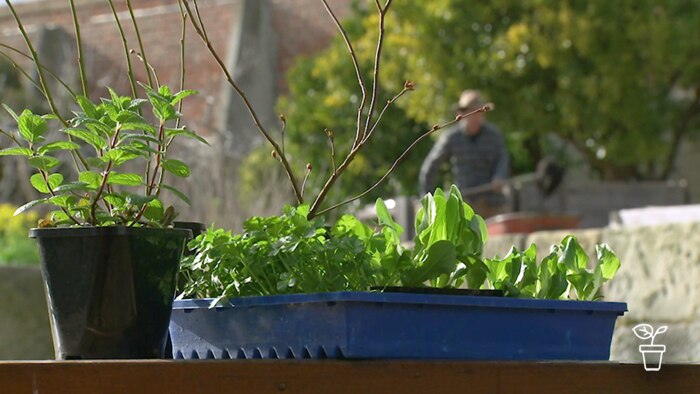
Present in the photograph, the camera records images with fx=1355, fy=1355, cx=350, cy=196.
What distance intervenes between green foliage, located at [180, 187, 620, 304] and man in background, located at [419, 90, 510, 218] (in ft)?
21.3

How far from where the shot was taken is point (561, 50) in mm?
13602

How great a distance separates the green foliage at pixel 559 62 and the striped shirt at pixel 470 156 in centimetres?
523

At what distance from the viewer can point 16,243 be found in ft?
40.1

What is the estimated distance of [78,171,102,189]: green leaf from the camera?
169cm

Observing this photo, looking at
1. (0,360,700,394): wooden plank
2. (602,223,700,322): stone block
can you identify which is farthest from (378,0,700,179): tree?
(0,360,700,394): wooden plank

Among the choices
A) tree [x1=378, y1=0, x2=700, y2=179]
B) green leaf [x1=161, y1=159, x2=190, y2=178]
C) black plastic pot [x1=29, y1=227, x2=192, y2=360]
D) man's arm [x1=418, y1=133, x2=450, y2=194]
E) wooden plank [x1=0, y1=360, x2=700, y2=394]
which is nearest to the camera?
wooden plank [x1=0, y1=360, x2=700, y2=394]

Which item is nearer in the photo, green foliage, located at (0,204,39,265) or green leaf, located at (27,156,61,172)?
green leaf, located at (27,156,61,172)

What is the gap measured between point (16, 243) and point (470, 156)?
17.7 ft

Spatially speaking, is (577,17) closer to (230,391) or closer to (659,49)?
(659,49)

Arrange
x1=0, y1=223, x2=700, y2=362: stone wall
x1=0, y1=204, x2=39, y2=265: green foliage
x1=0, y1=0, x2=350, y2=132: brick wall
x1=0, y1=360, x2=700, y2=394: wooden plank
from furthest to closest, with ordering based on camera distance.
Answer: x1=0, y1=0, x2=350, y2=132: brick wall, x1=0, y1=204, x2=39, y2=265: green foliage, x1=0, y1=223, x2=700, y2=362: stone wall, x1=0, y1=360, x2=700, y2=394: wooden plank

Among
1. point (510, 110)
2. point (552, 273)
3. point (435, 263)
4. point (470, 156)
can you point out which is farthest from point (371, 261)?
point (510, 110)

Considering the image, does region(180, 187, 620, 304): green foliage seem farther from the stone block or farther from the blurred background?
the blurred background

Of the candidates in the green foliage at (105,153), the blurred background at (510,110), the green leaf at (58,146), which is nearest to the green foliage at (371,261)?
the green foliage at (105,153)

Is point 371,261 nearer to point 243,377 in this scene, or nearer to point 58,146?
point 243,377
